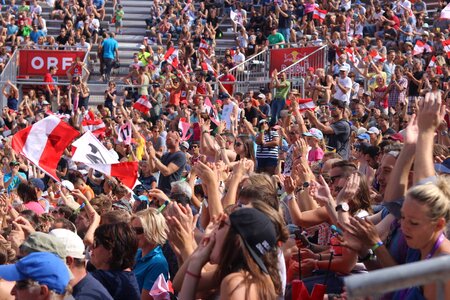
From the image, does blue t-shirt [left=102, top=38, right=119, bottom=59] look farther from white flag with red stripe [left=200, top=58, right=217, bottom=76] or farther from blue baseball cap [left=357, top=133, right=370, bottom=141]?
blue baseball cap [left=357, top=133, right=370, bottom=141]

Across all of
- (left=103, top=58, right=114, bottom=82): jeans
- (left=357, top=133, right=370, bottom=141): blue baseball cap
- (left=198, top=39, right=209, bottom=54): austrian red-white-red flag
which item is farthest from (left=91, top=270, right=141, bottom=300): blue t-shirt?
(left=198, top=39, right=209, bottom=54): austrian red-white-red flag

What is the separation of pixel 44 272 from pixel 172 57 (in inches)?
855

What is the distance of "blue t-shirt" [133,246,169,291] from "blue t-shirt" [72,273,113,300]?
1155 millimetres

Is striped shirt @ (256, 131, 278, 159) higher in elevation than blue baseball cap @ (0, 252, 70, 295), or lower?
lower

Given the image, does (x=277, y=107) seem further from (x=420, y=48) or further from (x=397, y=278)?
(x=397, y=278)

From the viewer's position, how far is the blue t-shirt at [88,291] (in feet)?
Answer: 17.2

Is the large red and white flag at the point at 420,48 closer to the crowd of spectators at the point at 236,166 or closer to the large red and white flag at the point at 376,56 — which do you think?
the crowd of spectators at the point at 236,166

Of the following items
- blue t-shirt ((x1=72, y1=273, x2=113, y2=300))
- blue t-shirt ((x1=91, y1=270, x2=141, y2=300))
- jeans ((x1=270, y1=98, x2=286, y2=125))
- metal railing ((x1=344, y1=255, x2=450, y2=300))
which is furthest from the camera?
jeans ((x1=270, y1=98, x2=286, y2=125))

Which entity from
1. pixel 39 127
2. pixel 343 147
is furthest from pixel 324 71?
pixel 39 127

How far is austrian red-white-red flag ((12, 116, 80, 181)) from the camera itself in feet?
40.2

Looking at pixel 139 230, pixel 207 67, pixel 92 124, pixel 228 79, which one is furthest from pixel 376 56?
pixel 139 230

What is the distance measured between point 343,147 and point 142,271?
773cm

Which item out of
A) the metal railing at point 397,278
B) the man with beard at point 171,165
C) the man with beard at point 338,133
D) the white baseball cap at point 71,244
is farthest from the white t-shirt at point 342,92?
the metal railing at point 397,278

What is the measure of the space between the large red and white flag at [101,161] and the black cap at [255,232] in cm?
739
